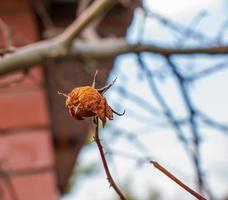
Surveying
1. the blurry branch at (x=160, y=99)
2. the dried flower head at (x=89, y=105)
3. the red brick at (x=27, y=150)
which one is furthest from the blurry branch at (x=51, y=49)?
the red brick at (x=27, y=150)

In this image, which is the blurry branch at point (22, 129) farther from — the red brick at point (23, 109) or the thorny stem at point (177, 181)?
the thorny stem at point (177, 181)

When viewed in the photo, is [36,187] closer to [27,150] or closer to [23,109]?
[27,150]

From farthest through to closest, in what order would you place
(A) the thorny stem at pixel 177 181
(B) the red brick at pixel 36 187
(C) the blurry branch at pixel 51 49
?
(B) the red brick at pixel 36 187 < (C) the blurry branch at pixel 51 49 < (A) the thorny stem at pixel 177 181

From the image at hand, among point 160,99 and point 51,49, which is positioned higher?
point 51,49

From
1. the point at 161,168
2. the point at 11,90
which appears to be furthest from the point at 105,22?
the point at 161,168

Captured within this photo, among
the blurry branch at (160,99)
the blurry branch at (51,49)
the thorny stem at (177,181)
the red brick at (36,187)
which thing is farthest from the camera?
the red brick at (36,187)

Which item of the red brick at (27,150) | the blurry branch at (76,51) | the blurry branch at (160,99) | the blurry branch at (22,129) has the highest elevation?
the blurry branch at (76,51)

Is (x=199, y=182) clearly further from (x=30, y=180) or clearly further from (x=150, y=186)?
Result: (x=150, y=186)

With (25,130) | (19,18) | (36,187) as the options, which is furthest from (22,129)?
(19,18)
